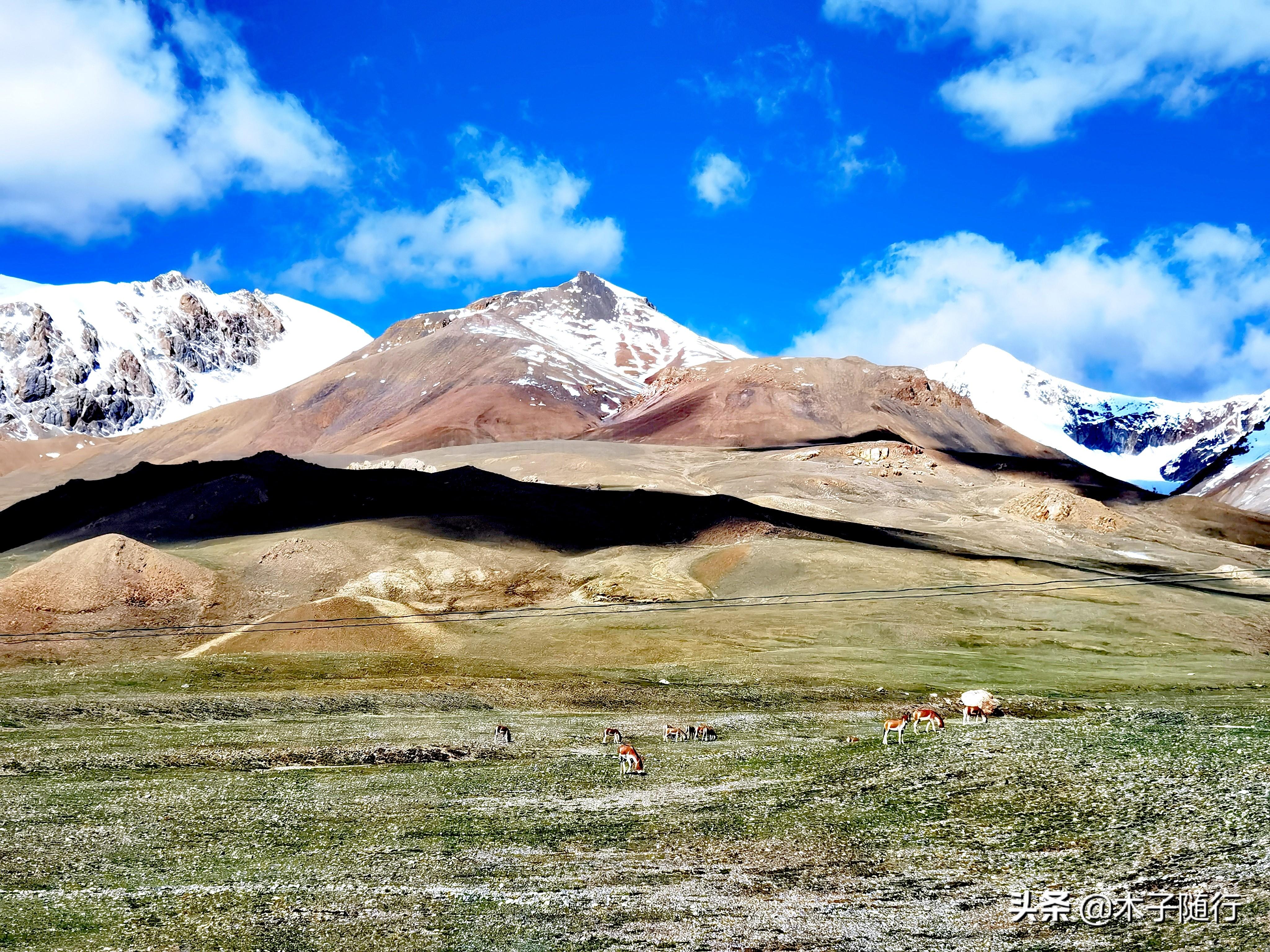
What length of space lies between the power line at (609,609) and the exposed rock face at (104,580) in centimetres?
603

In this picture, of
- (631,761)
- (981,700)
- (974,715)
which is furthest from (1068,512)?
(631,761)

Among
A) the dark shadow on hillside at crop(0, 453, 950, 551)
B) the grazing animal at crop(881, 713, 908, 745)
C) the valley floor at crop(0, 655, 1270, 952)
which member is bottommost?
the valley floor at crop(0, 655, 1270, 952)

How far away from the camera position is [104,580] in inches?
3752

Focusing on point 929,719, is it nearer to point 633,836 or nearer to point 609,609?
point 633,836

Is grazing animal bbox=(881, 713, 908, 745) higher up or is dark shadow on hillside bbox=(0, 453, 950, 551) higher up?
dark shadow on hillside bbox=(0, 453, 950, 551)

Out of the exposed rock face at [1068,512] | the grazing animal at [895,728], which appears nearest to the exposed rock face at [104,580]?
the grazing animal at [895,728]

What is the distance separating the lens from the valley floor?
18.8 meters

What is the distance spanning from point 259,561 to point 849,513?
90.9 meters

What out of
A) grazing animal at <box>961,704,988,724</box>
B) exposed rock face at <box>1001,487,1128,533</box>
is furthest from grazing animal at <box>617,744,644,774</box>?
exposed rock face at <box>1001,487,1128,533</box>

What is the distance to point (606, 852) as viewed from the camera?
77.0 ft

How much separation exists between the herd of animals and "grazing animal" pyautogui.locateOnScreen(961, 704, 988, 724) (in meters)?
0.03

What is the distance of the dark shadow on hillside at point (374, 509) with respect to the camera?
Answer: 128 metres

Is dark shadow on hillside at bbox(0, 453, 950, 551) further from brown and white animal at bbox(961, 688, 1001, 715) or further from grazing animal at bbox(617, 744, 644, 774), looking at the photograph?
grazing animal at bbox(617, 744, 644, 774)

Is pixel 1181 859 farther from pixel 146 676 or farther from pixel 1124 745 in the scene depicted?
pixel 146 676
